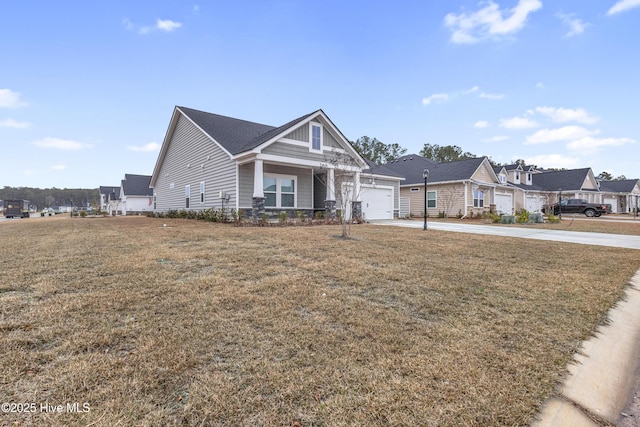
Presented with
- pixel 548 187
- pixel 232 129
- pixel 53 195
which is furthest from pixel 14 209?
pixel 53 195

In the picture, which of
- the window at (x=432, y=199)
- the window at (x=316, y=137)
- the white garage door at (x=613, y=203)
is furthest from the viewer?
the white garage door at (x=613, y=203)

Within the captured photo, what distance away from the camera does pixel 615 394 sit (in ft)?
6.66

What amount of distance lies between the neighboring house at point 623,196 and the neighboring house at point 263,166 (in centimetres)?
3920

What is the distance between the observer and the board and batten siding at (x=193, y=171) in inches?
560

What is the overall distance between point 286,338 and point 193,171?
16900 mm

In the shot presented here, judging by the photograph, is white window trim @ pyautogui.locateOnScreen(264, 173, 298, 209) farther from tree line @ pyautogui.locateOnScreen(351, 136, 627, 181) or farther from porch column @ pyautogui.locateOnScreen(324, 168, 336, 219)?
tree line @ pyautogui.locateOnScreen(351, 136, 627, 181)

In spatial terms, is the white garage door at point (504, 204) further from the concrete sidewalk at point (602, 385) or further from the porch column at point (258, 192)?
the concrete sidewalk at point (602, 385)

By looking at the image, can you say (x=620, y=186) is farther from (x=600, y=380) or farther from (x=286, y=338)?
(x=286, y=338)

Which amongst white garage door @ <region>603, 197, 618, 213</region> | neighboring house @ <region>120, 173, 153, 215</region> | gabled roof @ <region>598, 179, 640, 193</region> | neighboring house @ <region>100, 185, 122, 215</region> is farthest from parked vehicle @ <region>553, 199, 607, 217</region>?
neighboring house @ <region>100, 185, 122, 215</region>

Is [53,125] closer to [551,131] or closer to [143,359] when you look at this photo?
[143,359]

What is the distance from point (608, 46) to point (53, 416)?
2168 cm

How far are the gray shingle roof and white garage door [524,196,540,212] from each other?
29759 mm

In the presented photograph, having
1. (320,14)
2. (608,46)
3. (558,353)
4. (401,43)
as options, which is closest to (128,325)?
(558,353)

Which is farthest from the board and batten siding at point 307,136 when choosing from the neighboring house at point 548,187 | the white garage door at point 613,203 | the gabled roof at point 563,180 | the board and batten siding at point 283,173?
the white garage door at point 613,203
